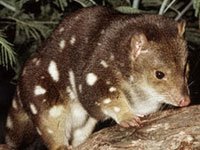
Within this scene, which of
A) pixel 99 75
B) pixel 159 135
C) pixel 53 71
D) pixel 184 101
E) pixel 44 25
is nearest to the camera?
pixel 159 135

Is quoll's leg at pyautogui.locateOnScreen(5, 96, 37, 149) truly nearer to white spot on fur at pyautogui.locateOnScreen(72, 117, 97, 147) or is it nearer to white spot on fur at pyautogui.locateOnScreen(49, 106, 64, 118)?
white spot on fur at pyautogui.locateOnScreen(72, 117, 97, 147)

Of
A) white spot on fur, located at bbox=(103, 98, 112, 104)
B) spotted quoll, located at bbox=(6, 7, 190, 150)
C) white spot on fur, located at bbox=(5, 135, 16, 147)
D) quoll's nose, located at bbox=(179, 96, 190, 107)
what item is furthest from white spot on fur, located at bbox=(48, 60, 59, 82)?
quoll's nose, located at bbox=(179, 96, 190, 107)

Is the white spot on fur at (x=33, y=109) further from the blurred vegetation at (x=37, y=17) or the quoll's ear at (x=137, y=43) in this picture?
the blurred vegetation at (x=37, y=17)

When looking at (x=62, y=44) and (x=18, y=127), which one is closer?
(x=62, y=44)

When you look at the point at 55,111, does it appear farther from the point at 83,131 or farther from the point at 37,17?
the point at 37,17

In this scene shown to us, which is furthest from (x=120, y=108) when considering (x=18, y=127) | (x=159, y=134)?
(x=18, y=127)
